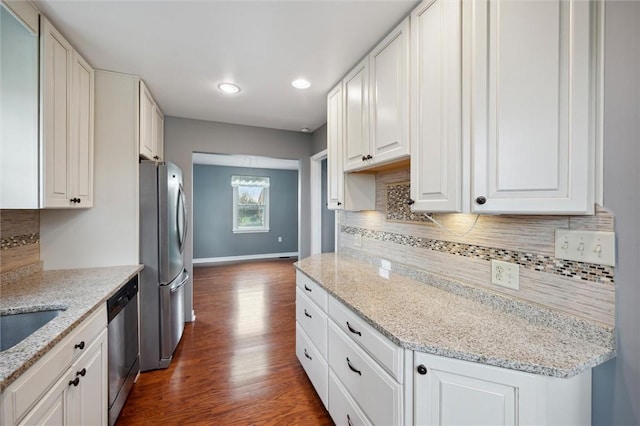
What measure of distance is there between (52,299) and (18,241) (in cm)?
74

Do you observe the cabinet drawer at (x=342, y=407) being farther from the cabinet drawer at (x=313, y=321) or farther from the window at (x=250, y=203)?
the window at (x=250, y=203)

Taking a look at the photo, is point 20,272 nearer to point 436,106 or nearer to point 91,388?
point 91,388

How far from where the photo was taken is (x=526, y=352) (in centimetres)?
91

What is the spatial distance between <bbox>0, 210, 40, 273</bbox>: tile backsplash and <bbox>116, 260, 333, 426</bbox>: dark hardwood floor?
3.94 feet

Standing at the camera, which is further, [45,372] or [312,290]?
[312,290]

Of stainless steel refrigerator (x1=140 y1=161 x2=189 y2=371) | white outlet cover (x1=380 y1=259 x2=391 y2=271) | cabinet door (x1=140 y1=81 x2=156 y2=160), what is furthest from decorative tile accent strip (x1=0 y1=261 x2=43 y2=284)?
white outlet cover (x1=380 y1=259 x2=391 y2=271)

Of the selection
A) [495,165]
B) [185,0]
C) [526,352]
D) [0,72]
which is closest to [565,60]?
[495,165]

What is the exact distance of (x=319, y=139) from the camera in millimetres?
3533

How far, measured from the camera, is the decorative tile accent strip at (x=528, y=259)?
3.18 ft

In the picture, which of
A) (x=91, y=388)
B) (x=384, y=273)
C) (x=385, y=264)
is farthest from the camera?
(x=385, y=264)

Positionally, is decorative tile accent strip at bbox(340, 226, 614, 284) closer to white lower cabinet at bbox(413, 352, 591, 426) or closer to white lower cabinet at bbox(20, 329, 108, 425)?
white lower cabinet at bbox(413, 352, 591, 426)

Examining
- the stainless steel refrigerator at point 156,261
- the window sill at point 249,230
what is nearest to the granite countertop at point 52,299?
the stainless steel refrigerator at point 156,261

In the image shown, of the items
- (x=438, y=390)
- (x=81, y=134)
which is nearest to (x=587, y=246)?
(x=438, y=390)

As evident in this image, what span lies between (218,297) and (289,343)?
6.04 feet
